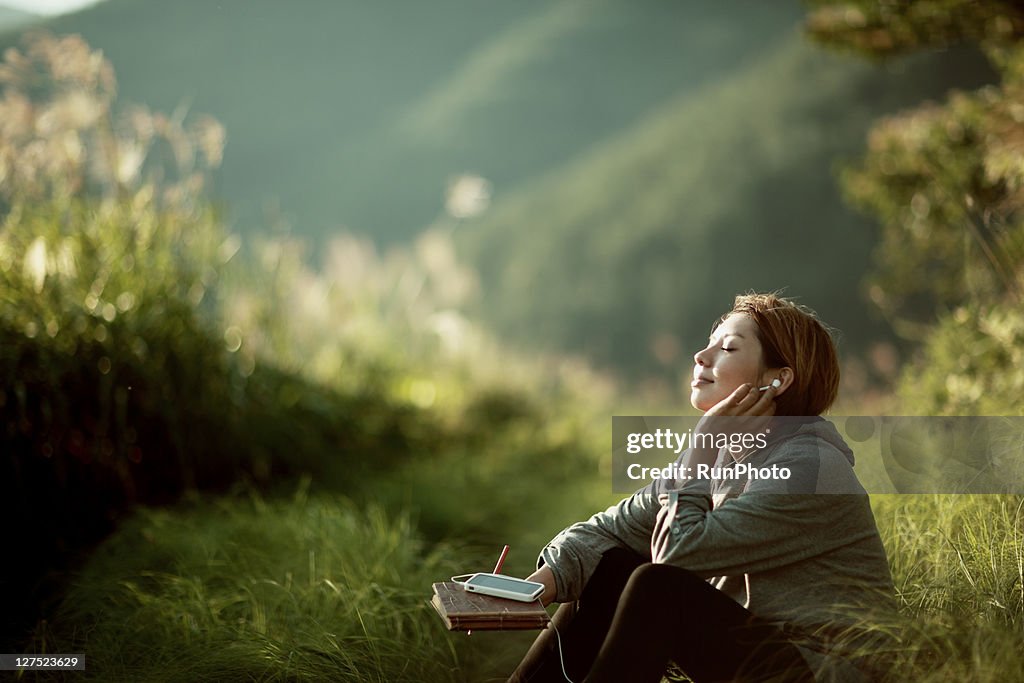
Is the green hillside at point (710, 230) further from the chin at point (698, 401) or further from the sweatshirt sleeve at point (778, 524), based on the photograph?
the sweatshirt sleeve at point (778, 524)

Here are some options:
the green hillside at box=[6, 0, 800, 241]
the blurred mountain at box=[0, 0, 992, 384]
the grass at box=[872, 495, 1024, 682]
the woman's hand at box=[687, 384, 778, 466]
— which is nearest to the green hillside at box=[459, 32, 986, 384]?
the blurred mountain at box=[0, 0, 992, 384]

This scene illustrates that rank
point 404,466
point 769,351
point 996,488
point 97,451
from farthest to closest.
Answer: point 404,466, point 97,451, point 996,488, point 769,351

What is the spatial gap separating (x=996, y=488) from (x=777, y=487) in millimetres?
1004

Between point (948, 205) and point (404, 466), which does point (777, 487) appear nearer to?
point (404, 466)

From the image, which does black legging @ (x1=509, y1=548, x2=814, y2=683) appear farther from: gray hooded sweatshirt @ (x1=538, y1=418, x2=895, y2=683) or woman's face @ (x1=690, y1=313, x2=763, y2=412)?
woman's face @ (x1=690, y1=313, x2=763, y2=412)

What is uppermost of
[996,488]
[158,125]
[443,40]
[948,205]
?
[443,40]

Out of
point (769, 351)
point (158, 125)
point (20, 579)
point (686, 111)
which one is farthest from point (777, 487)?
point (686, 111)

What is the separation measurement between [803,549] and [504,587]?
0.57 metres

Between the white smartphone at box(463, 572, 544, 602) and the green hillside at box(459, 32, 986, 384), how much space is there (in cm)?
1004

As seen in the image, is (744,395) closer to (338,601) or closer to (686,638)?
(686,638)

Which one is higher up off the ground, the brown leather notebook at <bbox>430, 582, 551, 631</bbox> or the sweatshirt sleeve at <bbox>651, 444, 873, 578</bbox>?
the sweatshirt sleeve at <bbox>651, 444, 873, 578</bbox>

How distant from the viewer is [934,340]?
370 cm

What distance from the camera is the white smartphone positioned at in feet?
5.69

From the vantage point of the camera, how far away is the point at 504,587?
1.76 meters
